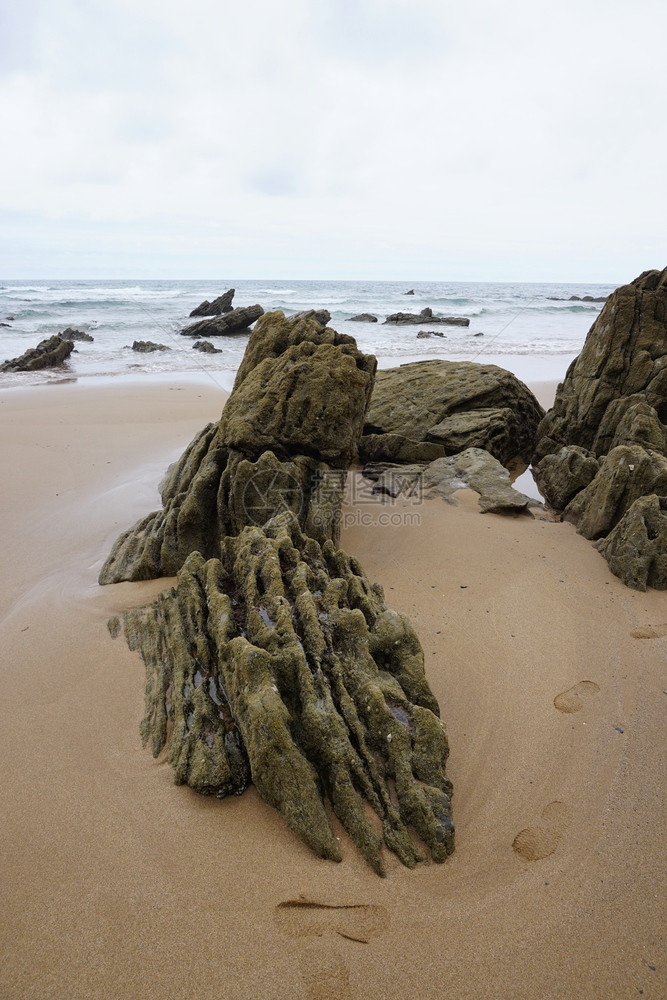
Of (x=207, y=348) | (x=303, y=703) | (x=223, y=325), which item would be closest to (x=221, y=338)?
(x=223, y=325)

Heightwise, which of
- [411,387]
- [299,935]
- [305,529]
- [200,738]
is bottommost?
[299,935]

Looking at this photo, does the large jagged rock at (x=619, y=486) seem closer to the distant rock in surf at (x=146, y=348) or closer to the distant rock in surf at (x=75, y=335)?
the distant rock in surf at (x=146, y=348)

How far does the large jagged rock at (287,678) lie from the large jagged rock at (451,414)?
13.0 ft

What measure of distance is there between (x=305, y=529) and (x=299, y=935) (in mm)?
3554

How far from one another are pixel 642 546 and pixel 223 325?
2757cm

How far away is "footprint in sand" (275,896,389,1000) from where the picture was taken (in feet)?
7.01

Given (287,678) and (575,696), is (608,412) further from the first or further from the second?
(287,678)

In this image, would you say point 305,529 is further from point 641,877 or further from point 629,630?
point 641,877

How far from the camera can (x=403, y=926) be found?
2348 mm

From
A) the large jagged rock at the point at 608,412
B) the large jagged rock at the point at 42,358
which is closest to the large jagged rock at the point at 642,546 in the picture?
the large jagged rock at the point at 608,412

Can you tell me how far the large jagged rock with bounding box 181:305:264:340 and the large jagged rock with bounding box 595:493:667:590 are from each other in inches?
1058

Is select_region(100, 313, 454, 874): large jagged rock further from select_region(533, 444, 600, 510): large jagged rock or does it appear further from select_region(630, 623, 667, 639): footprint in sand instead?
select_region(533, 444, 600, 510): large jagged rock

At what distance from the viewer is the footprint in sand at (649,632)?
438cm

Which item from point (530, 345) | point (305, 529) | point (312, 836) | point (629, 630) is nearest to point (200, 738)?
point (312, 836)
